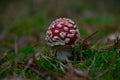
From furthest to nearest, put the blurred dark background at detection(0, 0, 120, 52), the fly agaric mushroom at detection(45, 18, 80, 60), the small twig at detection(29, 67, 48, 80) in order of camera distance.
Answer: the blurred dark background at detection(0, 0, 120, 52)
the fly agaric mushroom at detection(45, 18, 80, 60)
the small twig at detection(29, 67, 48, 80)

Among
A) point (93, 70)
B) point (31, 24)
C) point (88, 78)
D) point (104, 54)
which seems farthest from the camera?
point (31, 24)

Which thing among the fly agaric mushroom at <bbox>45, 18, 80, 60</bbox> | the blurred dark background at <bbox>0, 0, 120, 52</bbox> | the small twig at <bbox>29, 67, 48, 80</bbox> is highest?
the blurred dark background at <bbox>0, 0, 120, 52</bbox>

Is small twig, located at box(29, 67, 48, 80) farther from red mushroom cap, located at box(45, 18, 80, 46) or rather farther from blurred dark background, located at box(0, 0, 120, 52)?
blurred dark background, located at box(0, 0, 120, 52)

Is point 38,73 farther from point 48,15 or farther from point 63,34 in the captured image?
point 48,15

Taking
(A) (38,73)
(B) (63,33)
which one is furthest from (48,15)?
(A) (38,73)

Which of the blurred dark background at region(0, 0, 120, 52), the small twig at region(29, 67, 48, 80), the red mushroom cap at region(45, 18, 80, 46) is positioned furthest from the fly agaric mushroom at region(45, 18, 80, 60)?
the blurred dark background at region(0, 0, 120, 52)

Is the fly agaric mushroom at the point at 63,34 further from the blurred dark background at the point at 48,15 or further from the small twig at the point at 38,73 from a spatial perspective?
the blurred dark background at the point at 48,15

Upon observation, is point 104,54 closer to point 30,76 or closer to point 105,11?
point 30,76

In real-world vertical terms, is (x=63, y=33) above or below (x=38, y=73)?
above

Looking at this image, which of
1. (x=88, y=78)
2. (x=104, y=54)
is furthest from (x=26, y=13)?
(x=88, y=78)
